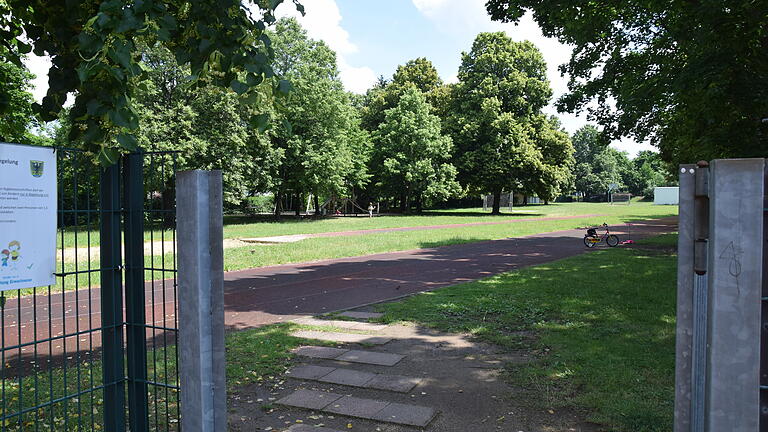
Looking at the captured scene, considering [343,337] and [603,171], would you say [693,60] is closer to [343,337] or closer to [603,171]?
[343,337]

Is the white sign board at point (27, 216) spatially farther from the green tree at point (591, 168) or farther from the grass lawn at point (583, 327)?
the green tree at point (591, 168)

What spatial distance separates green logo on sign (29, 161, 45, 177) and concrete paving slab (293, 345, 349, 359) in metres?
3.73

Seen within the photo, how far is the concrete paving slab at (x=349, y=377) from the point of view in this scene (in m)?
5.07

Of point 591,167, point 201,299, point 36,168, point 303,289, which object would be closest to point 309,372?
point 201,299

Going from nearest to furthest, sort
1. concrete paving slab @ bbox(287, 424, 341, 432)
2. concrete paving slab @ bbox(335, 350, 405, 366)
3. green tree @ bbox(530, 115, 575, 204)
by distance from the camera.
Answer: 1. concrete paving slab @ bbox(287, 424, 341, 432)
2. concrete paving slab @ bbox(335, 350, 405, 366)
3. green tree @ bbox(530, 115, 575, 204)

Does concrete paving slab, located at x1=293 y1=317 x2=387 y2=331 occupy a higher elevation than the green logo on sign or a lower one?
lower

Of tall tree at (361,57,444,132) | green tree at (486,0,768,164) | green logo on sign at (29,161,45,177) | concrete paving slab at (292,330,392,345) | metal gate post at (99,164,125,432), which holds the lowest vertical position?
concrete paving slab at (292,330,392,345)

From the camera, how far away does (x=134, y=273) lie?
3.32 metres

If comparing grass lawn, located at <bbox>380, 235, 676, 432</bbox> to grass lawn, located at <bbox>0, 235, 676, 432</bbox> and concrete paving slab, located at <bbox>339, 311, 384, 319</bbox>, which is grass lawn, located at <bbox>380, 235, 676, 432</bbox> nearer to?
grass lawn, located at <bbox>0, 235, 676, 432</bbox>

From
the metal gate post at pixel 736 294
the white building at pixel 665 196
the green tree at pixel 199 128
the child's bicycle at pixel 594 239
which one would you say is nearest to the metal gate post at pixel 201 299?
the metal gate post at pixel 736 294

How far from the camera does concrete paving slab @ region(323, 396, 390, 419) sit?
14.2ft

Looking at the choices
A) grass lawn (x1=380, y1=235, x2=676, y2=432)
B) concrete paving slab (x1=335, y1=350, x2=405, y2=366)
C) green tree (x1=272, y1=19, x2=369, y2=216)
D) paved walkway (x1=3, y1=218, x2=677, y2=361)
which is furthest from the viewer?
green tree (x1=272, y1=19, x2=369, y2=216)

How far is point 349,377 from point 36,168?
3389 mm

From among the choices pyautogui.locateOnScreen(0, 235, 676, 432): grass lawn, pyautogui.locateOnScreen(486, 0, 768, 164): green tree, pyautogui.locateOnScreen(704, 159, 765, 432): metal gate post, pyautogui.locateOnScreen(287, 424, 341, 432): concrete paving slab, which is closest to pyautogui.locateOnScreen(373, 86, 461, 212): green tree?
pyautogui.locateOnScreen(486, 0, 768, 164): green tree
